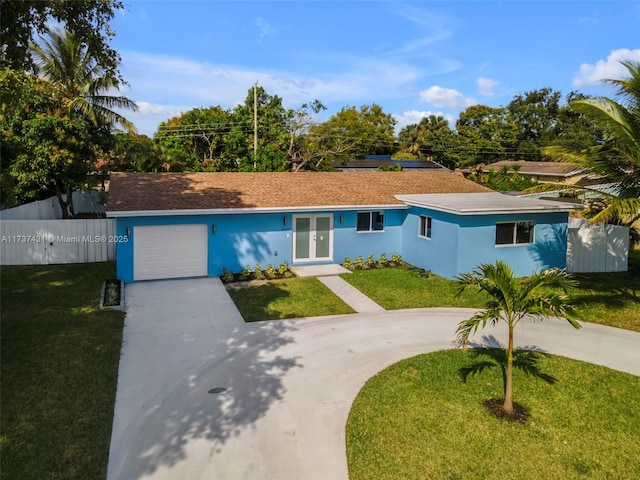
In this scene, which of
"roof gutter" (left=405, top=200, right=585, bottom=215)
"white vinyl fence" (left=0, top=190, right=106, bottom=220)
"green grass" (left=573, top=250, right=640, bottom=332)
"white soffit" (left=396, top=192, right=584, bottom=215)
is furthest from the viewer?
"white vinyl fence" (left=0, top=190, right=106, bottom=220)

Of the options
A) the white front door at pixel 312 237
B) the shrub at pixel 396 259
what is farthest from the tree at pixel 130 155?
the shrub at pixel 396 259

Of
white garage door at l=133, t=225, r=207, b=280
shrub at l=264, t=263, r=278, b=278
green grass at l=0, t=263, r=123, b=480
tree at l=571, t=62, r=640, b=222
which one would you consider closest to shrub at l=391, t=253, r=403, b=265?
shrub at l=264, t=263, r=278, b=278

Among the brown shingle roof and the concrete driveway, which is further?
the brown shingle roof

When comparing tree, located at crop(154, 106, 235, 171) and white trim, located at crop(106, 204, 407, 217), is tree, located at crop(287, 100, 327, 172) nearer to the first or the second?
tree, located at crop(154, 106, 235, 171)

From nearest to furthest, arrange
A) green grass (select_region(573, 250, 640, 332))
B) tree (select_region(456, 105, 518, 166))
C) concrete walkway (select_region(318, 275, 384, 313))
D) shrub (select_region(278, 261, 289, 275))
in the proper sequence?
green grass (select_region(573, 250, 640, 332)), concrete walkway (select_region(318, 275, 384, 313)), shrub (select_region(278, 261, 289, 275)), tree (select_region(456, 105, 518, 166))

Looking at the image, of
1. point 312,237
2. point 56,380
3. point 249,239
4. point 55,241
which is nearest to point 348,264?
point 312,237

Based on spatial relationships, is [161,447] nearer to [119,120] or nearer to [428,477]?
[428,477]

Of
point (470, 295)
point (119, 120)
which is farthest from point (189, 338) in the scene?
point (119, 120)
